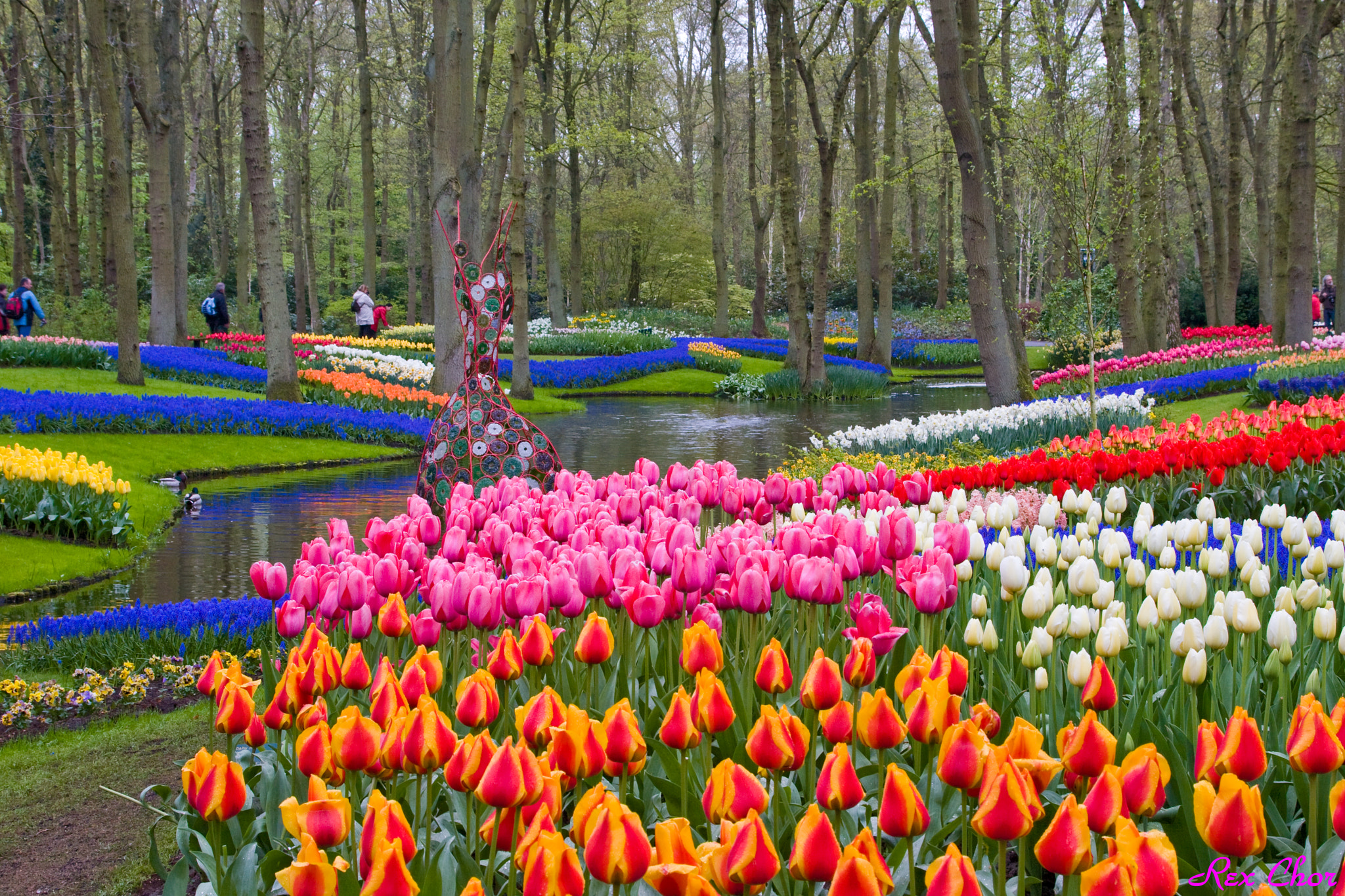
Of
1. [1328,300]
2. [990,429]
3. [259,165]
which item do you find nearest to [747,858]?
[990,429]

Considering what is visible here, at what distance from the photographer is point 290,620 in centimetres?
304

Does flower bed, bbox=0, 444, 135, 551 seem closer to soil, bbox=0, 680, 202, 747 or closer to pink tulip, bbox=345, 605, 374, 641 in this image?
soil, bbox=0, 680, 202, 747

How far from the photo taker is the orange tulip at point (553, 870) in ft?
5.13

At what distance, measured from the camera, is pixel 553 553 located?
364 centimetres

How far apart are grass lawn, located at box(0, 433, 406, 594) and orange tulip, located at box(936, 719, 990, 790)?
7035mm

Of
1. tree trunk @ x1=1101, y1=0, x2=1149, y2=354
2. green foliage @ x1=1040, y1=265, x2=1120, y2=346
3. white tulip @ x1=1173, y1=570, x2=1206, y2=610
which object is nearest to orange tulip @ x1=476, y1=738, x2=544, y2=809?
white tulip @ x1=1173, y1=570, x2=1206, y2=610

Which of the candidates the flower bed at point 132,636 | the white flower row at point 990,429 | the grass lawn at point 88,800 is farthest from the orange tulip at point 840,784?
the white flower row at point 990,429

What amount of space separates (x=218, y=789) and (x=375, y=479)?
10.7 meters

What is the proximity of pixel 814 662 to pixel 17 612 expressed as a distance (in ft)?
20.8

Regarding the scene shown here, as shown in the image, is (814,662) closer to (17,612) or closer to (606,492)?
(606,492)

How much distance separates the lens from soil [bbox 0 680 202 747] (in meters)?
4.55

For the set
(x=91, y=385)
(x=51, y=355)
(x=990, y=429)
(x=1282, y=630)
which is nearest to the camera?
(x=1282, y=630)

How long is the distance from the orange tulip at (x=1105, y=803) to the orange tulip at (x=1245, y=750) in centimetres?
26

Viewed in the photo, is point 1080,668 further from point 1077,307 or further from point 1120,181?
point 1077,307
